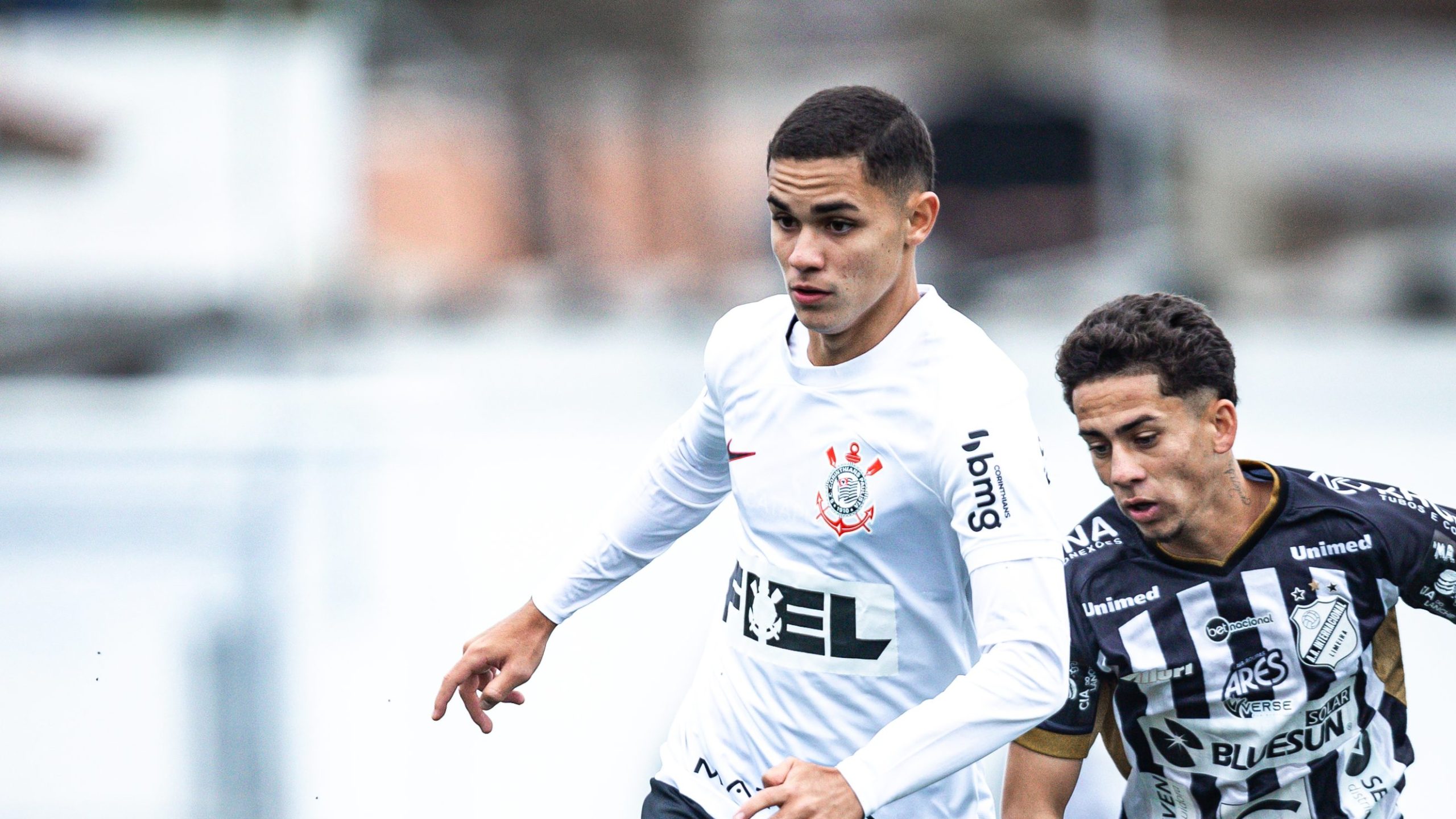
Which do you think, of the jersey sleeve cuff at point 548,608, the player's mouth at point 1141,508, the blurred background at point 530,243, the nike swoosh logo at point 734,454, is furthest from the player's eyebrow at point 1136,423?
the blurred background at point 530,243

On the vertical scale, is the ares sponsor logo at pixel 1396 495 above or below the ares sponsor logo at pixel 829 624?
above

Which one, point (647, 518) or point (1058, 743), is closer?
point (1058, 743)

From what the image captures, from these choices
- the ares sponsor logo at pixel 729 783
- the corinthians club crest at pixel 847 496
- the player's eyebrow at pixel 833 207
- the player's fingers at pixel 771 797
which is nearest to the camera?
the player's fingers at pixel 771 797

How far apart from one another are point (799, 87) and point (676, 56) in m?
2.43

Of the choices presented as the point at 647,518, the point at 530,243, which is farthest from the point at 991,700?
the point at 530,243

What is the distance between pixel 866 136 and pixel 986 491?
615mm

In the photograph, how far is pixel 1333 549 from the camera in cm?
303

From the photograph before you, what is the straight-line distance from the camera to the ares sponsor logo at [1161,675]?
3.04 metres

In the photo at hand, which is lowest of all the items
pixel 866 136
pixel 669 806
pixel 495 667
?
pixel 669 806

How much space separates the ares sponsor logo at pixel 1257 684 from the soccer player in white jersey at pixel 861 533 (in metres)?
0.45

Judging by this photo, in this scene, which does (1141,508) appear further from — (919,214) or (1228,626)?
(919,214)

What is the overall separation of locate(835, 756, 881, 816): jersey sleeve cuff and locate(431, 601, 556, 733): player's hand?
0.93 metres

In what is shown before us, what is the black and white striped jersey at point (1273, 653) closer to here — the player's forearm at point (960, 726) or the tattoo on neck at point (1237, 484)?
the tattoo on neck at point (1237, 484)

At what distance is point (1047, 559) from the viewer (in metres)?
2.76
